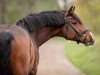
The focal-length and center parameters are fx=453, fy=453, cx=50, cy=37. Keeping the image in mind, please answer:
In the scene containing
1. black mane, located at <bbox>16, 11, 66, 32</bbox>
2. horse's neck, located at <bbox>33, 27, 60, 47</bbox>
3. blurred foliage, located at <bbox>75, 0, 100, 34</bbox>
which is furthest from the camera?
blurred foliage, located at <bbox>75, 0, 100, 34</bbox>

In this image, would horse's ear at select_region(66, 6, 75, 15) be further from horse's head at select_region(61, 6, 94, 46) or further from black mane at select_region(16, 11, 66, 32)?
black mane at select_region(16, 11, 66, 32)

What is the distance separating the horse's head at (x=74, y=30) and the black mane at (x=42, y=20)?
18cm

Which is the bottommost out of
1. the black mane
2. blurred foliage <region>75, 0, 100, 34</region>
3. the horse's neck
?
blurred foliage <region>75, 0, 100, 34</region>

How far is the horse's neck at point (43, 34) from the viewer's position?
9062 millimetres

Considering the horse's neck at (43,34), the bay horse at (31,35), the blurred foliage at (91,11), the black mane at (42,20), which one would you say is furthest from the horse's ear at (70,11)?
the blurred foliage at (91,11)

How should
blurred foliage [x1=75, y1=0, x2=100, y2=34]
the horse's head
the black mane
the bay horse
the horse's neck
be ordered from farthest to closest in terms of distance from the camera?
blurred foliage [x1=75, y1=0, x2=100, y2=34] → the horse's head → the horse's neck → the black mane → the bay horse

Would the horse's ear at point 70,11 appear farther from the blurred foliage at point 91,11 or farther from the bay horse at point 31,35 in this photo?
the blurred foliage at point 91,11

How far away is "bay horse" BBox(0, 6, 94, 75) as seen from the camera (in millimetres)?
7789

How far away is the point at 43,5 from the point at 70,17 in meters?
52.1

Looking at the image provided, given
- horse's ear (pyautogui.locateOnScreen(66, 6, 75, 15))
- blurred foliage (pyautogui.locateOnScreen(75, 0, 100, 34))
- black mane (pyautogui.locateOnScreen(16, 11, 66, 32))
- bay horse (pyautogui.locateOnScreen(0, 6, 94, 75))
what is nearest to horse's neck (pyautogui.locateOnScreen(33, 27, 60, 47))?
bay horse (pyautogui.locateOnScreen(0, 6, 94, 75))

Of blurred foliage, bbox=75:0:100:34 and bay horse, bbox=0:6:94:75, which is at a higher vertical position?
bay horse, bbox=0:6:94:75

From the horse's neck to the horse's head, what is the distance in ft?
0.62

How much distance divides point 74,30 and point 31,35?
3.42ft

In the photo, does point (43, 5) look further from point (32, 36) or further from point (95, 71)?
point (32, 36)
